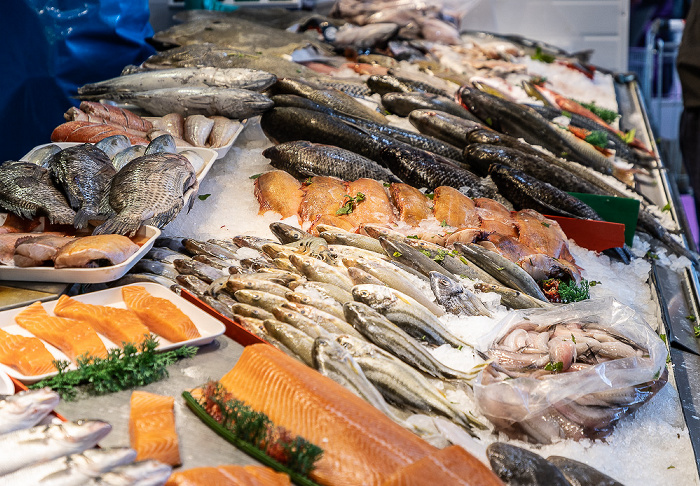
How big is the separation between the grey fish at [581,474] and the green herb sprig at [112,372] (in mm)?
1378

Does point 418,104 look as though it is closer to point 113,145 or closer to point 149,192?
point 113,145

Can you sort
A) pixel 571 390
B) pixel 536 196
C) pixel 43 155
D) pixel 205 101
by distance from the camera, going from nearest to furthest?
pixel 571 390, pixel 43 155, pixel 536 196, pixel 205 101

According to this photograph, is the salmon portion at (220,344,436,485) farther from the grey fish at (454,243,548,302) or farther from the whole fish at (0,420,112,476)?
the grey fish at (454,243,548,302)

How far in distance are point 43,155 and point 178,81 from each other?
1570 mm

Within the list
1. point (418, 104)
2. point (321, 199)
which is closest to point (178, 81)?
point (321, 199)

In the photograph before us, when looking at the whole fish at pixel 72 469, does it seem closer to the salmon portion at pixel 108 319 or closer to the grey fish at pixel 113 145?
the salmon portion at pixel 108 319

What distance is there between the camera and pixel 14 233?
9.37 feet

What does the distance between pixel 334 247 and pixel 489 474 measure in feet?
4.82

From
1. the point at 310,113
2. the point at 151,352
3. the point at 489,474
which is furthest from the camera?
the point at 310,113

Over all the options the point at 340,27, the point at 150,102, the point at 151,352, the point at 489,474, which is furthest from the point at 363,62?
the point at 489,474

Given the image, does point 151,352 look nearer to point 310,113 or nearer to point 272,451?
point 272,451

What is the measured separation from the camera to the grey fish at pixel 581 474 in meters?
2.00

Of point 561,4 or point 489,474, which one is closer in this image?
point 489,474

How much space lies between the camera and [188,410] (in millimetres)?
2068
